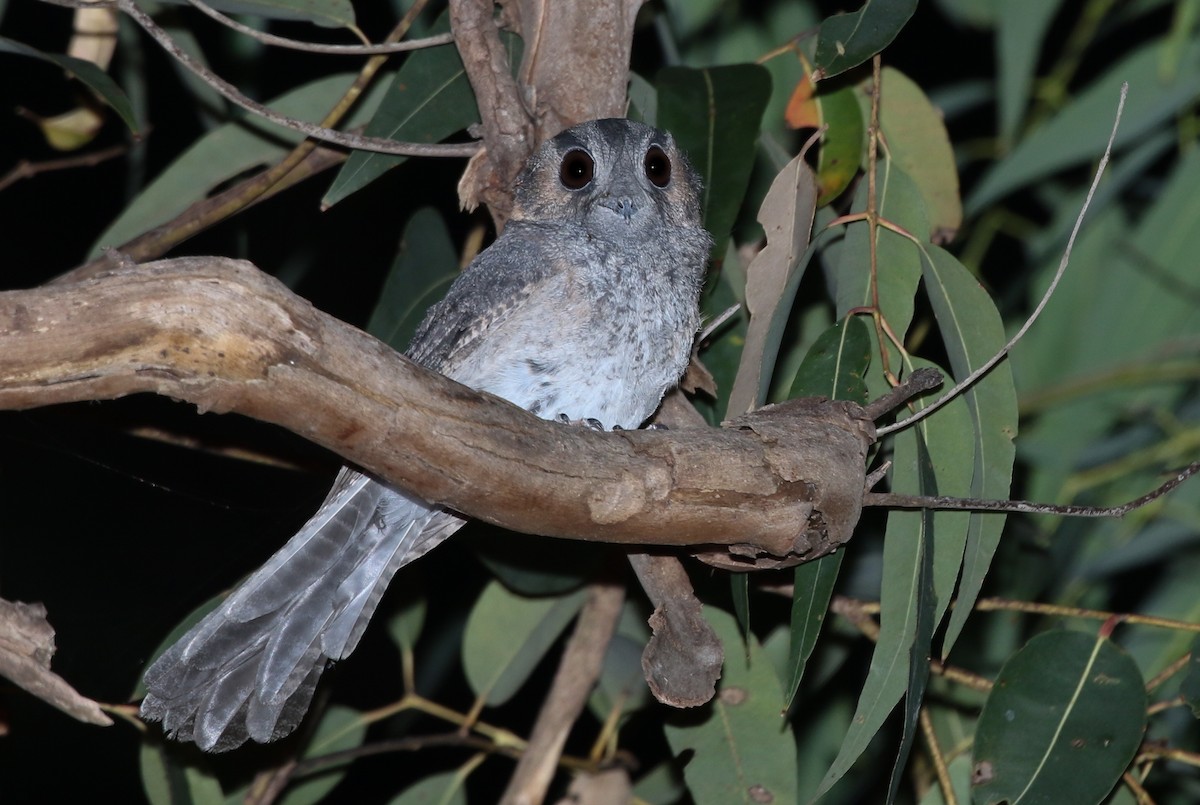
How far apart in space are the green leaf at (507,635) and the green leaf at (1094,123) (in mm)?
1900

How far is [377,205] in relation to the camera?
4824 millimetres

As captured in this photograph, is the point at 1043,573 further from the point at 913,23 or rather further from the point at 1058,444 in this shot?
the point at 913,23

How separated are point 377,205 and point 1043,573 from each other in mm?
2803

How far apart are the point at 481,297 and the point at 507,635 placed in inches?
46.0

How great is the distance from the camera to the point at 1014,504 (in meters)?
2.19

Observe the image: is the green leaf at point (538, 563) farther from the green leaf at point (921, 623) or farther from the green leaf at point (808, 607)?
the green leaf at point (921, 623)

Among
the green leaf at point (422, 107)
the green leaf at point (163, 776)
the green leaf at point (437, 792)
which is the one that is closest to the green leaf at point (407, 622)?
the green leaf at point (437, 792)

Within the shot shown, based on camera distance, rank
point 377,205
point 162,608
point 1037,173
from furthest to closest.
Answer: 1. point 377,205
2. point 1037,173
3. point 162,608

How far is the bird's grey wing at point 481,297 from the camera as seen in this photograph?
2561 millimetres

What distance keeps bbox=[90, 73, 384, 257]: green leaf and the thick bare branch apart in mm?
1636

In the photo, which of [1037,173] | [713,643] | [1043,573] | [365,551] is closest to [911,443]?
[713,643]

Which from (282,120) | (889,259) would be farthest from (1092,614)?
(282,120)

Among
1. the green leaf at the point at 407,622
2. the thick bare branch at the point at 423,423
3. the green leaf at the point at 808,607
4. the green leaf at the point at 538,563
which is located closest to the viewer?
the thick bare branch at the point at 423,423

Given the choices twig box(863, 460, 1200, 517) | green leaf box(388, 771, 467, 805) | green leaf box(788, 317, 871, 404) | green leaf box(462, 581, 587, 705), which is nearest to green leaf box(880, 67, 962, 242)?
green leaf box(788, 317, 871, 404)
